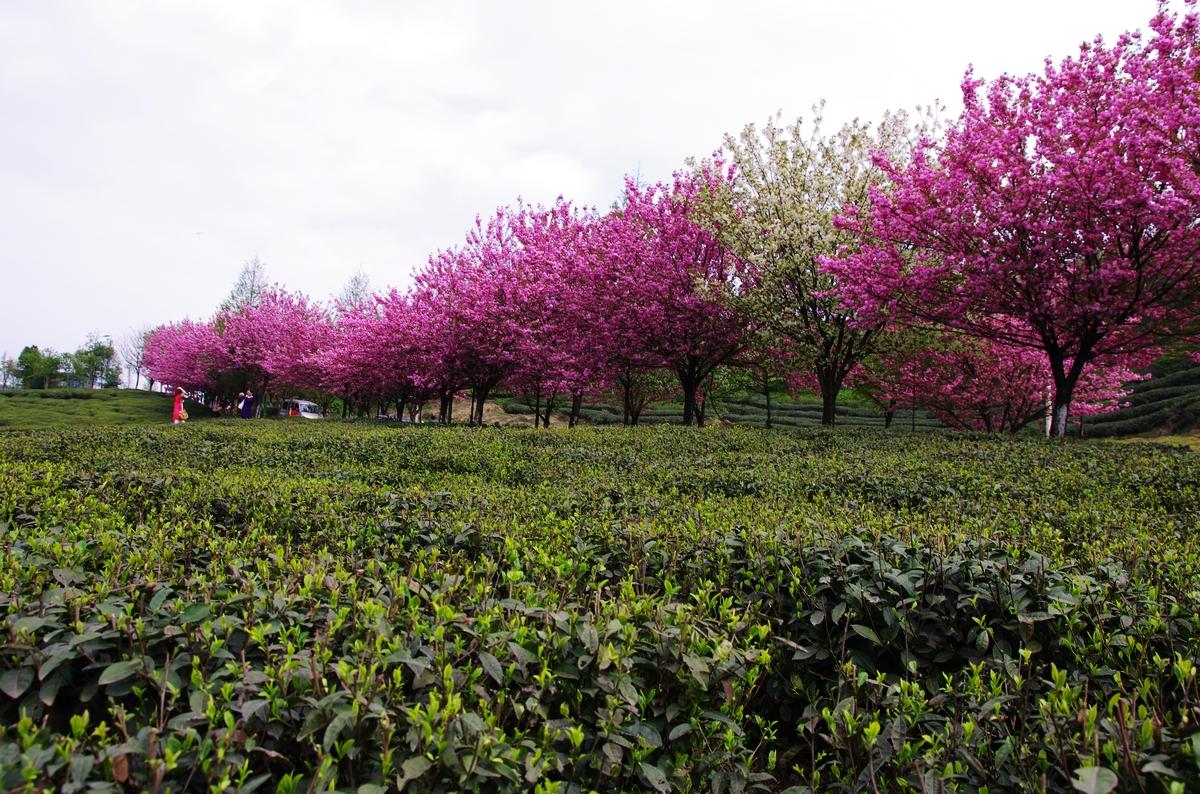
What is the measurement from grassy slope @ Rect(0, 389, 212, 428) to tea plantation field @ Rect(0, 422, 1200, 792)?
95.3 ft

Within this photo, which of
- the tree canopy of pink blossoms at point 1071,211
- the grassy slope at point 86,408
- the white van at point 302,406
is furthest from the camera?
the white van at point 302,406

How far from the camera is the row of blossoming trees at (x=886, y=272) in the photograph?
8.57 meters

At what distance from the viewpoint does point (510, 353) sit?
54.6 feet

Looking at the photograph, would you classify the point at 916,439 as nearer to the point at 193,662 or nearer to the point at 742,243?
the point at 742,243

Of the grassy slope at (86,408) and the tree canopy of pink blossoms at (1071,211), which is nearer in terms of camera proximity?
the tree canopy of pink blossoms at (1071,211)

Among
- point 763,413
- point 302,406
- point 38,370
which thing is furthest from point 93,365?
point 763,413

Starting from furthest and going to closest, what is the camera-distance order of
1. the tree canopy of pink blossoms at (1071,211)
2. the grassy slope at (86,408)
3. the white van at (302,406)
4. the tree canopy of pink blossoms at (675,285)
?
the white van at (302,406) < the grassy slope at (86,408) < the tree canopy of pink blossoms at (675,285) < the tree canopy of pink blossoms at (1071,211)

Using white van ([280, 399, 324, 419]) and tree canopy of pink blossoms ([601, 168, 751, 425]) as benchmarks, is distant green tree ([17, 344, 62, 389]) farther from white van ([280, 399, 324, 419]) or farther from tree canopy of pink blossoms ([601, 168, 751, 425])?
tree canopy of pink blossoms ([601, 168, 751, 425])

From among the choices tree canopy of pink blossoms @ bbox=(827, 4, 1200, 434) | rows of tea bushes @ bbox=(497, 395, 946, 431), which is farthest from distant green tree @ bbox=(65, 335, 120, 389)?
tree canopy of pink blossoms @ bbox=(827, 4, 1200, 434)

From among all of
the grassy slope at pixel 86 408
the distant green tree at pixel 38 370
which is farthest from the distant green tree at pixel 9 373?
the grassy slope at pixel 86 408

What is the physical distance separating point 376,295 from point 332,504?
64.5ft

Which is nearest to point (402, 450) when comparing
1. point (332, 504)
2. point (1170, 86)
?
point (332, 504)

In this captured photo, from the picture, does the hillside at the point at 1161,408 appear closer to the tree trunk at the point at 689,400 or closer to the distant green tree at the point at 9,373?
the tree trunk at the point at 689,400

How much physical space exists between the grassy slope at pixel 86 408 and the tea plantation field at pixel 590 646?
29050 mm
